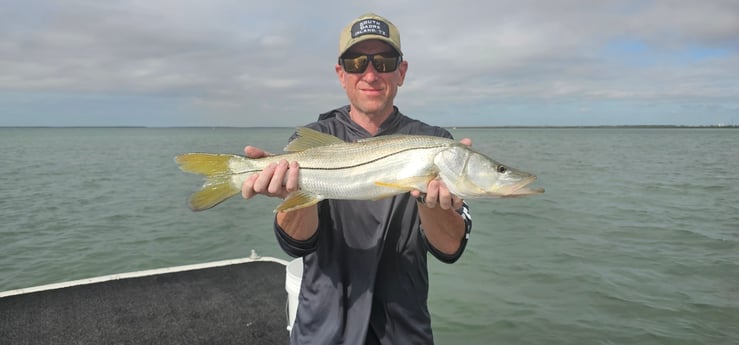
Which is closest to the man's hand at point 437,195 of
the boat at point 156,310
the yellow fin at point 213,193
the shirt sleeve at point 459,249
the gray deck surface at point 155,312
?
the shirt sleeve at point 459,249

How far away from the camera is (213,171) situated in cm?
324

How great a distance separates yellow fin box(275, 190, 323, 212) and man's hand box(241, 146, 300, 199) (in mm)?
110

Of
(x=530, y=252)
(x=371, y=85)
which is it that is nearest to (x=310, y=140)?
(x=371, y=85)

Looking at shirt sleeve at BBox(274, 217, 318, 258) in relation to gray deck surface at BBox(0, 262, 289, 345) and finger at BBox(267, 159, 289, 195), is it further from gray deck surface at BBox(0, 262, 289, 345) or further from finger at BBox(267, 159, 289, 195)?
gray deck surface at BBox(0, 262, 289, 345)

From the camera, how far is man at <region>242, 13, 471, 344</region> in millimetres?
3010

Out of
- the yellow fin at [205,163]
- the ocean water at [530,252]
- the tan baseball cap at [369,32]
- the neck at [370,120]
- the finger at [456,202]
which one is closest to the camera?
the finger at [456,202]

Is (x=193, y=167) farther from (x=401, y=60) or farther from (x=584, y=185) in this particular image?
(x=584, y=185)

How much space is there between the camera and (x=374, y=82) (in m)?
3.33

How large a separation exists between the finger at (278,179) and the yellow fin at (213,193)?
0.25m

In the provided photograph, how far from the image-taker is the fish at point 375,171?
307 cm

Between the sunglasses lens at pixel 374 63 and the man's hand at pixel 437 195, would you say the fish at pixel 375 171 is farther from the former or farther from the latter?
the sunglasses lens at pixel 374 63

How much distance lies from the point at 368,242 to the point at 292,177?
0.72 metres

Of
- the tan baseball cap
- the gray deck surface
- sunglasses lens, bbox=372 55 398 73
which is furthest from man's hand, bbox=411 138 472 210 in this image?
the gray deck surface

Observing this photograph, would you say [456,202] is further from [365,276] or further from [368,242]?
[365,276]
